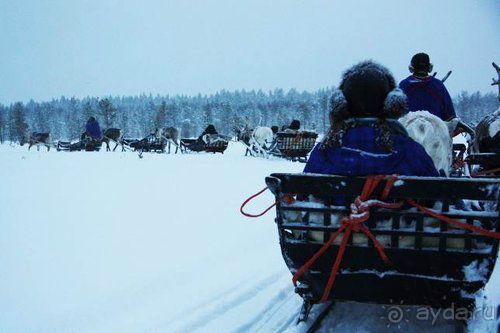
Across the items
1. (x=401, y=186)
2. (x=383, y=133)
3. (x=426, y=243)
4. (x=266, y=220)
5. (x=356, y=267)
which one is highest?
(x=383, y=133)

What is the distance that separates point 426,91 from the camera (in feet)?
14.5

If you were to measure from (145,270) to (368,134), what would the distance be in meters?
2.33

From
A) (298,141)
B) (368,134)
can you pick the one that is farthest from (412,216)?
(298,141)

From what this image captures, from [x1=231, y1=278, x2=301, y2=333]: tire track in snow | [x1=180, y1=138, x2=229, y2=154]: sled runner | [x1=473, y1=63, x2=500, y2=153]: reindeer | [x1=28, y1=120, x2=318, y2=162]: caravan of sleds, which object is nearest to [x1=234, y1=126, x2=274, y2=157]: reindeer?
[x1=28, y1=120, x2=318, y2=162]: caravan of sleds

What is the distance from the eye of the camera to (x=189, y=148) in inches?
855

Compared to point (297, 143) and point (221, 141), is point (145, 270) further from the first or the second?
point (221, 141)

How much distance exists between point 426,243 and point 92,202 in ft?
17.7

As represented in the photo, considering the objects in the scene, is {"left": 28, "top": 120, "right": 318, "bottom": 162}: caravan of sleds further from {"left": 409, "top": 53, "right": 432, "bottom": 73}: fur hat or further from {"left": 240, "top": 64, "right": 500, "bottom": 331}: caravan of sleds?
{"left": 240, "top": 64, "right": 500, "bottom": 331}: caravan of sleds

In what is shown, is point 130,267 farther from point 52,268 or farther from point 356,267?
point 356,267

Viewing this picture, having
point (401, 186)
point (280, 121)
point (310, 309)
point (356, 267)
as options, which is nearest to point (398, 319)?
point (310, 309)

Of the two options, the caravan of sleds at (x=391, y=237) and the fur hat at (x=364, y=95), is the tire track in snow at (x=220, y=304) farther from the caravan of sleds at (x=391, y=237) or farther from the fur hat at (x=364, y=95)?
the fur hat at (x=364, y=95)

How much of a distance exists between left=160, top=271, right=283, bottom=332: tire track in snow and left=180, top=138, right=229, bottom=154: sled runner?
1754 centimetres

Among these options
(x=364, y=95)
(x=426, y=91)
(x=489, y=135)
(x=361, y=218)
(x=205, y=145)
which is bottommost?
(x=205, y=145)

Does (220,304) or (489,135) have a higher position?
(489,135)
